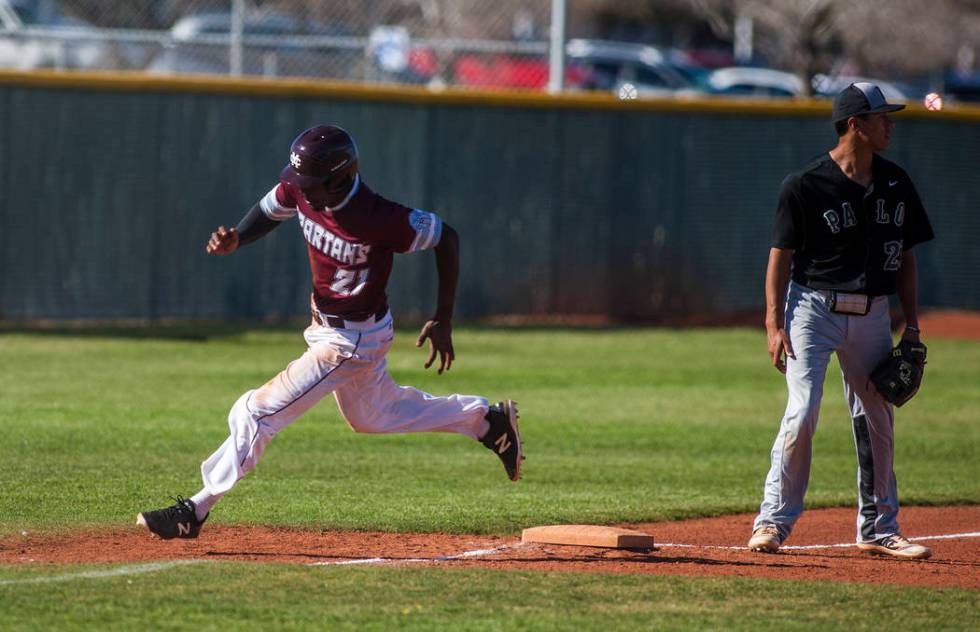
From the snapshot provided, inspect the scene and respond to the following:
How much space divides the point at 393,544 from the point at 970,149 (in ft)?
47.9

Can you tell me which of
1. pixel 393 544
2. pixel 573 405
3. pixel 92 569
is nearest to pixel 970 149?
pixel 573 405

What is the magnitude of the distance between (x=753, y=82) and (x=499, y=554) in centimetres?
2661

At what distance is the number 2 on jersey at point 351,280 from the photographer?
701 cm

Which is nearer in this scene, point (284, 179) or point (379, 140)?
point (284, 179)

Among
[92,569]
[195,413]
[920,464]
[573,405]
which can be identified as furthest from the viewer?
[573,405]

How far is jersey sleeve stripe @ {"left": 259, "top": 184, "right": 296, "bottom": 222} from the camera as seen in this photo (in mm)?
7273

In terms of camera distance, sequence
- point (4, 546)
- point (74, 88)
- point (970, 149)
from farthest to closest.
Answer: point (970, 149)
point (74, 88)
point (4, 546)

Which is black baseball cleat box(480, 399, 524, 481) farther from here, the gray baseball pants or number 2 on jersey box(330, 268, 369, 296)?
the gray baseball pants

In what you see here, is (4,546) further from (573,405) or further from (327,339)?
(573,405)

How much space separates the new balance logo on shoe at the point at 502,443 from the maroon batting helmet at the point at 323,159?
166 cm

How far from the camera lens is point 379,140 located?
18.2 meters

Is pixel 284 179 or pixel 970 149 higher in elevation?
pixel 970 149

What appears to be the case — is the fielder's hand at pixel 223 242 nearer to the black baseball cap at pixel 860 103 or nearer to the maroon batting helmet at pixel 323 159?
the maroon batting helmet at pixel 323 159

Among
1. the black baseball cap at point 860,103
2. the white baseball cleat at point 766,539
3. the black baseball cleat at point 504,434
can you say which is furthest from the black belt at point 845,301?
the black baseball cleat at point 504,434
